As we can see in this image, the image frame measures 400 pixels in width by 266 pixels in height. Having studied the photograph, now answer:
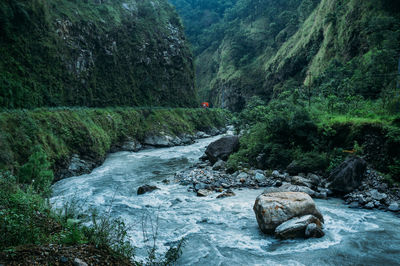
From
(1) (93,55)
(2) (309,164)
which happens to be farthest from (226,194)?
(1) (93,55)

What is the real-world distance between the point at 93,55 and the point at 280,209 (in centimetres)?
3076

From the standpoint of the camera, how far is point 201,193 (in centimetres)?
1109

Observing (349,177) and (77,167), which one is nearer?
(349,177)

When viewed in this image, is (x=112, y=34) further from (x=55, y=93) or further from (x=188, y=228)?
(x=188, y=228)

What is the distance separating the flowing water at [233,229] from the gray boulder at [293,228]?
0.18 m

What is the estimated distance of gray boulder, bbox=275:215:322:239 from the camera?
6773 mm

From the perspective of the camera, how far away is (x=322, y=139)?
14.0m

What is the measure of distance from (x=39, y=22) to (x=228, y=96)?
52.3 m

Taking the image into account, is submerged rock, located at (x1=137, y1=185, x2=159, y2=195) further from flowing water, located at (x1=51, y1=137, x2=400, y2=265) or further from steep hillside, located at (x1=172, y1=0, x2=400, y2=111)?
steep hillside, located at (x1=172, y1=0, x2=400, y2=111)

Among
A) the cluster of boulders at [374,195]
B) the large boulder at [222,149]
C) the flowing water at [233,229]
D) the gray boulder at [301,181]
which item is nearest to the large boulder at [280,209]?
the flowing water at [233,229]

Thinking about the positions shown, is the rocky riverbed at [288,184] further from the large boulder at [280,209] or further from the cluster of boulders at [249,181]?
the large boulder at [280,209]

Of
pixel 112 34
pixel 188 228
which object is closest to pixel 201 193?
pixel 188 228

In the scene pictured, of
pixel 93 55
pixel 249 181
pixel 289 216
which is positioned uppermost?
pixel 93 55

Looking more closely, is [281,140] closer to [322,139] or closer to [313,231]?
[322,139]
